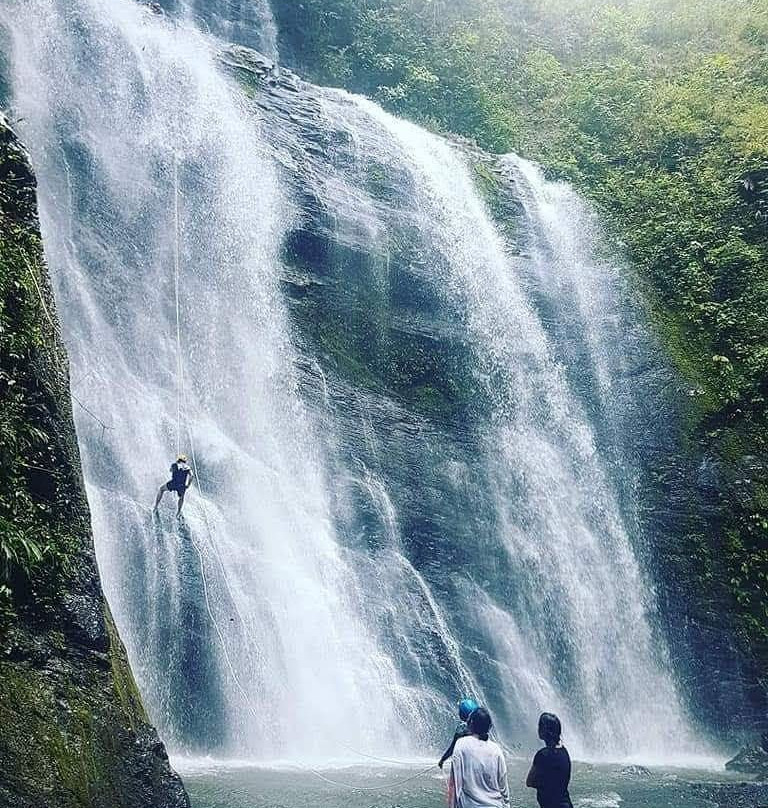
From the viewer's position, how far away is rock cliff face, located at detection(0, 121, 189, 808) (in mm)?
5387

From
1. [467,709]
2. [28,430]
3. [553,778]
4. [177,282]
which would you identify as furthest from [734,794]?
[177,282]

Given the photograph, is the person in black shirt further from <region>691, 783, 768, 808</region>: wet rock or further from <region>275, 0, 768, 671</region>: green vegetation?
<region>275, 0, 768, 671</region>: green vegetation

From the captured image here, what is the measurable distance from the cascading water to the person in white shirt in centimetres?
767

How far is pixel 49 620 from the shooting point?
6.19m

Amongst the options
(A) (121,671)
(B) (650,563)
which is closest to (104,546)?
(A) (121,671)

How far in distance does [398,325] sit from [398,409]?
6.91 ft

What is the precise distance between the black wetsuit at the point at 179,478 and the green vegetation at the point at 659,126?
31.8 ft

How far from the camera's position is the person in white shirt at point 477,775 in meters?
4.41

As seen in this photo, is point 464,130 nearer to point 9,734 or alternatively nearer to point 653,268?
point 653,268

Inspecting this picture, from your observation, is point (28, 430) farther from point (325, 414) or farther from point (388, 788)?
point (325, 414)

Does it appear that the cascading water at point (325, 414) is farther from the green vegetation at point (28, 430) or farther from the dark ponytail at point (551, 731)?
the dark ponytail at point (551, 731)

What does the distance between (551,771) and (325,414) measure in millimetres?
11241

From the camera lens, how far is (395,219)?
18.6 m

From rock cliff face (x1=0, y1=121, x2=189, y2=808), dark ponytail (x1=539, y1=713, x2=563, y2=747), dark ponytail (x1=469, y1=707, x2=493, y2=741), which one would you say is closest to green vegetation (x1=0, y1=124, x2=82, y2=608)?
rock cliff face (x1=0, y1=121, x2=189, y2=808)
